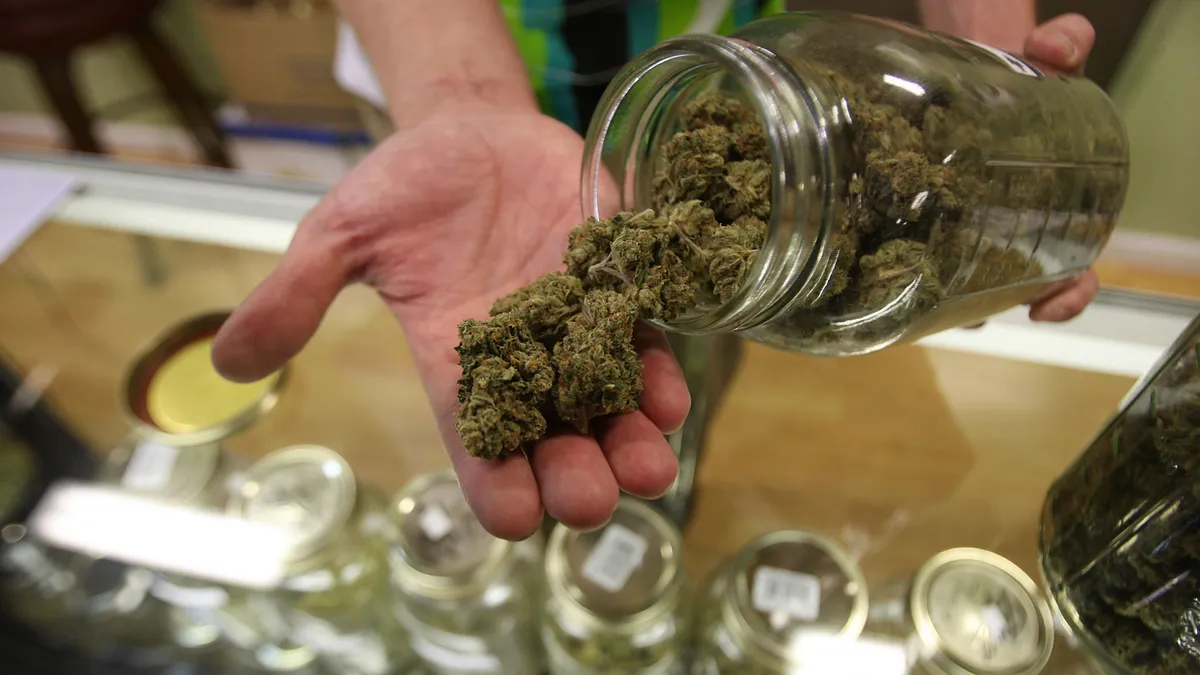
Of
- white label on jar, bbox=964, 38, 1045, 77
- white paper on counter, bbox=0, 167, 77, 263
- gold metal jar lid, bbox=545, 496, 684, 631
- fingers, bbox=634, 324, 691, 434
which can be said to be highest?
white label on jar, bbox=964, 38, 1045, 77

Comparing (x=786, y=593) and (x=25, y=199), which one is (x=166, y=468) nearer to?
(x=25, y=199)

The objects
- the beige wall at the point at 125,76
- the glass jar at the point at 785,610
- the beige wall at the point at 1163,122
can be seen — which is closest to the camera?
the glass jar at the point at 785,610

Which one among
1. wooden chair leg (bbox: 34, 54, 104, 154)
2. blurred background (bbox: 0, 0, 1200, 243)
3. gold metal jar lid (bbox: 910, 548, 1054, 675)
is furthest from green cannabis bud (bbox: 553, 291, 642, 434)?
wooden chair leg (bbox: 34, 54, 104, 154)

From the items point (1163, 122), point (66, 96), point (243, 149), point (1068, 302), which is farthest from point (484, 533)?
point (243, 149)

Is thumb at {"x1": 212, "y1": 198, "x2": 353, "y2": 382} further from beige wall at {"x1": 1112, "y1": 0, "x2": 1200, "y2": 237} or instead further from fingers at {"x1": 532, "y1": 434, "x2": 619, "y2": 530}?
beige wall at {"x1": 1112, "y1": 0, "x2": 1200, "y2": 237}

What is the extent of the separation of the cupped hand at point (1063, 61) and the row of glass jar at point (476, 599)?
31 centimetres

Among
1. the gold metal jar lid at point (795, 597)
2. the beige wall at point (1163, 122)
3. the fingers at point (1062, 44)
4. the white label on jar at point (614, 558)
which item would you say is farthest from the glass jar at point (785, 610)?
the beige wall at point (1163, 122)

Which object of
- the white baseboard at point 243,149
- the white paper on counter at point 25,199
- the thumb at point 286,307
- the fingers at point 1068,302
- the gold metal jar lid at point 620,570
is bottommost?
the white baseboard at point 243,149

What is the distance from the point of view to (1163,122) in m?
1.61

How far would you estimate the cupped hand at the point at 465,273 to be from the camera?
1.95ft

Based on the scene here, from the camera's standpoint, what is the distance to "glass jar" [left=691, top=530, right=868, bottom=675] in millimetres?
782

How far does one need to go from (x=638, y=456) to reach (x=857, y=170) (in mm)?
295

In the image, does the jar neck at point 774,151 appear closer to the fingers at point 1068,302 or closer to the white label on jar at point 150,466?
the fingers at point 1068,302

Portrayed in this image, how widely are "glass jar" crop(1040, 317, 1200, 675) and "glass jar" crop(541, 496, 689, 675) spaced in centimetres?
40
